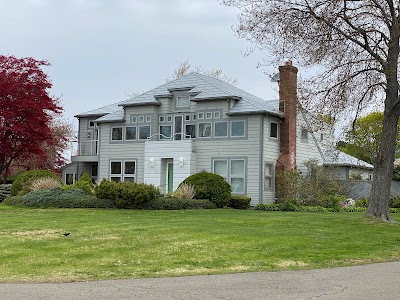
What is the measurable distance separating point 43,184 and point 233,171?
32.3 ft

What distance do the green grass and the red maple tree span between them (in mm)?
13687

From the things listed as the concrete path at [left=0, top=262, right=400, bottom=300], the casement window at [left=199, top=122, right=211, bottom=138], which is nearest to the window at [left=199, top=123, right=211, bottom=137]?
the casement window at [left=199, top=122, right=211, bottom=138]

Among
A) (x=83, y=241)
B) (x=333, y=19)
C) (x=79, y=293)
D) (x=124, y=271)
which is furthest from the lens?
(x=333, y=19)

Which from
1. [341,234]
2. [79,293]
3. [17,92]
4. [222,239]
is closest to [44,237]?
[222,239]

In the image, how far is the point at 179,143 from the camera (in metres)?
33.1

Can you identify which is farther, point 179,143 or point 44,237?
point 179,143

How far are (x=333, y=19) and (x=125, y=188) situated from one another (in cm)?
1177

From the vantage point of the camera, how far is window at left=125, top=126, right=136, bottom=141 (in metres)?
35.4

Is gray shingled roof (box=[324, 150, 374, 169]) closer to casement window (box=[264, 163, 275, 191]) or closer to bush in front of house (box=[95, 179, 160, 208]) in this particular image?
casement window (box=[264, 163, 275, 191])

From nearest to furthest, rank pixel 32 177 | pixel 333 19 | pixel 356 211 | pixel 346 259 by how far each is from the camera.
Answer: pixel 346 259, pixel 333 19, pixel 356 211, pixel 32 177

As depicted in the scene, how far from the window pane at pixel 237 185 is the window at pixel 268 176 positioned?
1.26 m

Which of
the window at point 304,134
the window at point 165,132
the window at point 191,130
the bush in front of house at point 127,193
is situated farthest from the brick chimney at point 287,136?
the bush in front of house at point 127,193

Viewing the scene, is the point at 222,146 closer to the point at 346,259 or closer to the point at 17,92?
the point at 17,92

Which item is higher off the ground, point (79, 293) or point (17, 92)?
point (17, 92)
